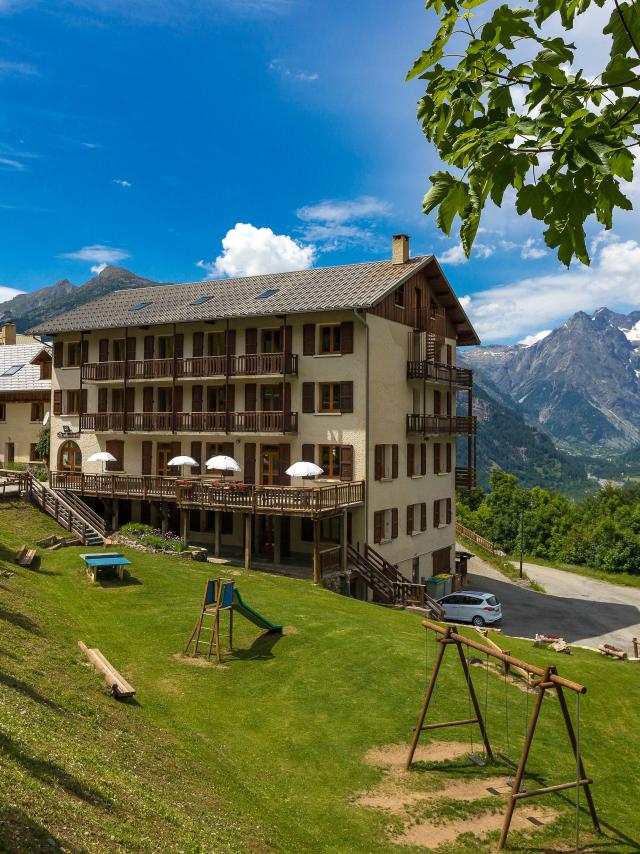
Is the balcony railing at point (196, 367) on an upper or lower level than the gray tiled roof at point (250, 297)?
lower

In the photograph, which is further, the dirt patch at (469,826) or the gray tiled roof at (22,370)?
the gray tiled roof at (22,370)

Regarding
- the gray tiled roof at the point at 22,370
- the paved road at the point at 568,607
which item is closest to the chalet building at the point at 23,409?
the gray tiled roof at the point at 22,370

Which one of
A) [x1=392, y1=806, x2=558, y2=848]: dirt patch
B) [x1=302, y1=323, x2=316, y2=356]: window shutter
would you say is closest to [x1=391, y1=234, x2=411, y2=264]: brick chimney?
[x1=302, y1=323, x2=316, y2=356]: window shutter

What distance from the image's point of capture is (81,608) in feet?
73.4

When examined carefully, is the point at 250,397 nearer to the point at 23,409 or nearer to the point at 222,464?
the point at 222,464

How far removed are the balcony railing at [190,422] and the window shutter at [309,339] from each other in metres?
3.14

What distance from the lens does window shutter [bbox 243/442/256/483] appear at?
35500 mm

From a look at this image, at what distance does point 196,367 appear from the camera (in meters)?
36.6

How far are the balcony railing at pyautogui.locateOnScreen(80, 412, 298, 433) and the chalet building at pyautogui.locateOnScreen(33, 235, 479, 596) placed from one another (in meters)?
0.08

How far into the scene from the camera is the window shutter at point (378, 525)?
3350cm

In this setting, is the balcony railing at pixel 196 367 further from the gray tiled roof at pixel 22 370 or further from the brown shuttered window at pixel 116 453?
the gray tiled roof at pixel 22 370

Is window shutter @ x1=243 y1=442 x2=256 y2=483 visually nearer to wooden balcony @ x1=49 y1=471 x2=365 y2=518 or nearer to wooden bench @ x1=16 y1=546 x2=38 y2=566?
wooden balcony @ x1=49 y1=471 x2=365 y2=518

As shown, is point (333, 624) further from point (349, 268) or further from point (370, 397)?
point (349, 268)

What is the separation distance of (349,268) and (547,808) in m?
30.2
